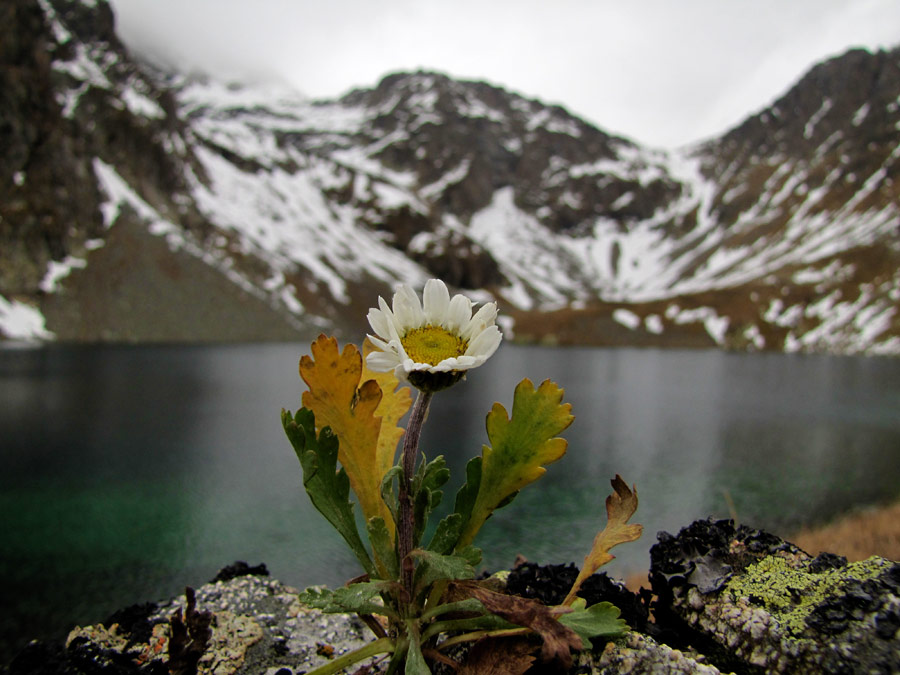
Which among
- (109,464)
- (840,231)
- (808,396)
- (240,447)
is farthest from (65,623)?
(840,231)

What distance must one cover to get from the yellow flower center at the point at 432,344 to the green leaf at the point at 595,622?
1181 mm

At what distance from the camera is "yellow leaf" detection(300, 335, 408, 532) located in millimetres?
2523

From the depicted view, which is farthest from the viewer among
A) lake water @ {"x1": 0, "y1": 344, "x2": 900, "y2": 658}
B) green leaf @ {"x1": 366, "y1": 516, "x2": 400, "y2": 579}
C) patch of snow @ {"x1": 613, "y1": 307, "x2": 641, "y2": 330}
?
patch of snow @ {"x1": 613, "y1": 307, "x2": 641, "y2": 330}

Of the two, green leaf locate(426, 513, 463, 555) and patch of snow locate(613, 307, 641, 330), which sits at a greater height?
patch of snow locate(613, 307, 641, 330)

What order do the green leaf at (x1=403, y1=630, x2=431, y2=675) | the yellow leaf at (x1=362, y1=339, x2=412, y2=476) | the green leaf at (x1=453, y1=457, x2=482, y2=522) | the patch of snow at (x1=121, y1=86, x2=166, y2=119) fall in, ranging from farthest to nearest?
the patch of snow at (x1=121, y1=86, x2=166, y2=119), the yellow leaf at (x1=362, y1=339, x2=412, y2=476), the green leaf at (x1=453, y1=457, x2=482, y2=522), the green leaf at (x1=403, y1=630, x2=431, y2=675)

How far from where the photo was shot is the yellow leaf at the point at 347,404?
8.28ft

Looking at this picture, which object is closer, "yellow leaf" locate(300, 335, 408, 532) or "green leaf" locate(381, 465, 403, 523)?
"green leaf" locate(381, 465, 403, 523)

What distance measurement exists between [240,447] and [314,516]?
11380mm

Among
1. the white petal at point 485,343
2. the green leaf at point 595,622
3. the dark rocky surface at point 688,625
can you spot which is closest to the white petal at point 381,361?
the white petal at point 485,343

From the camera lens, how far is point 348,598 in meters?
2.24

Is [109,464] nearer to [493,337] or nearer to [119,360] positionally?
[493,337]

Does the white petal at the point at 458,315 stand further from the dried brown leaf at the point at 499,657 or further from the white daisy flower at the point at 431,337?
the dried brown leaf at the point at 499,657

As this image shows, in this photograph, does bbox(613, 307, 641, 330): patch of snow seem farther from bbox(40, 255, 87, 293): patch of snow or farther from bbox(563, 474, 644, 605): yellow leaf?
bbox(563, 474, 644, 605): yellow leaf

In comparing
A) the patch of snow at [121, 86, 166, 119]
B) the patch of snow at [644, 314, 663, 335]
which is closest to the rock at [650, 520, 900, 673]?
the patch of snow at [644, 314, 663, 335]
